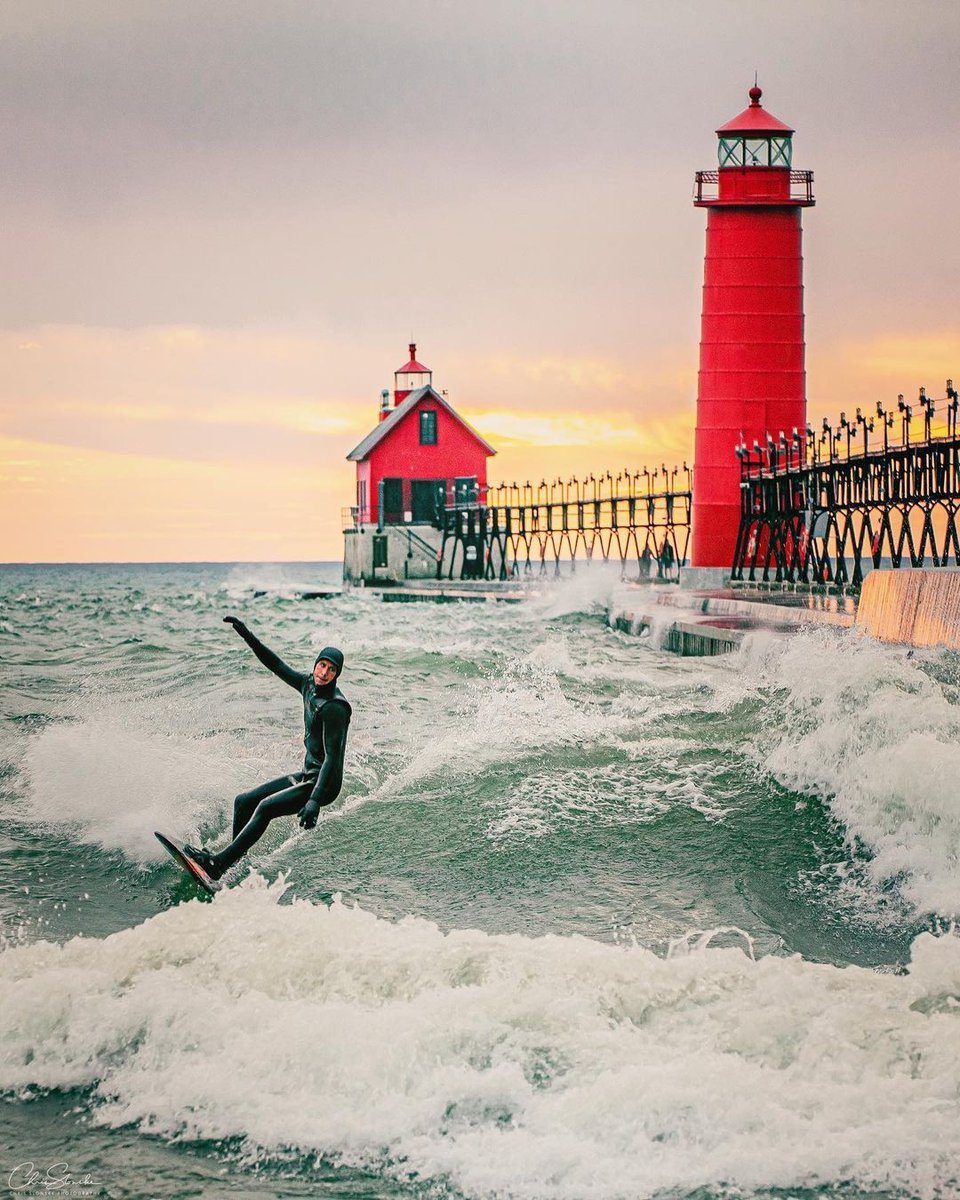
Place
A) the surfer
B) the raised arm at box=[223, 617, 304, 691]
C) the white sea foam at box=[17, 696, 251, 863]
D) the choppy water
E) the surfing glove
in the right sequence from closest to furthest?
the choppy water
the surfing glove
the surfer
the raised arm at box=[223, 617, 304, 691]
the white sea foam at box=[17, 696, 251, 863]

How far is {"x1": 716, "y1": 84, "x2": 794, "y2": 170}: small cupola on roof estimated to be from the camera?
33.4 metres

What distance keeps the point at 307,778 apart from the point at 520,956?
237cm

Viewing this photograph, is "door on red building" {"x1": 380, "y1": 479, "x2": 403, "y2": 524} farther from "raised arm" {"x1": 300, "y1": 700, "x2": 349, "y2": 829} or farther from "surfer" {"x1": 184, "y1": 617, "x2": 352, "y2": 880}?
"raised arm" {"x1": 300, "y1": 700, "x2": 349, "y2": 829}

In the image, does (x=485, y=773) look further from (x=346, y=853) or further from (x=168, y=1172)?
(x=168, y=1172)

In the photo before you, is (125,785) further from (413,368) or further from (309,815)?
(413,368)

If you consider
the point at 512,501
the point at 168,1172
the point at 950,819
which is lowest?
the point at 168,1172

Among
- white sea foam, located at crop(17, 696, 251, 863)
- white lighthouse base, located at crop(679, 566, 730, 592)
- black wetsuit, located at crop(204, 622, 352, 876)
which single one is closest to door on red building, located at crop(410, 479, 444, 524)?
white lighthouse base, located at crop(679, 566, 730, 592)

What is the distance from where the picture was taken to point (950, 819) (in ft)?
28.8

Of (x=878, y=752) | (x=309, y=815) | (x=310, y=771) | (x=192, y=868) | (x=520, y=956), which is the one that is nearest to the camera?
(x=520, y=956)

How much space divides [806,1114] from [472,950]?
190cm

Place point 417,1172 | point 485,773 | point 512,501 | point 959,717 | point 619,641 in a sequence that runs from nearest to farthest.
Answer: point 417,1172 → point 959,717 → point 485,773 → point 619,641 → point 512,501

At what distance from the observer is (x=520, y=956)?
643 cm

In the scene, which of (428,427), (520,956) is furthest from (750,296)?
(520,956)

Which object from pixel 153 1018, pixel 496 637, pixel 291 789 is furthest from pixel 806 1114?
pixel 496 637
